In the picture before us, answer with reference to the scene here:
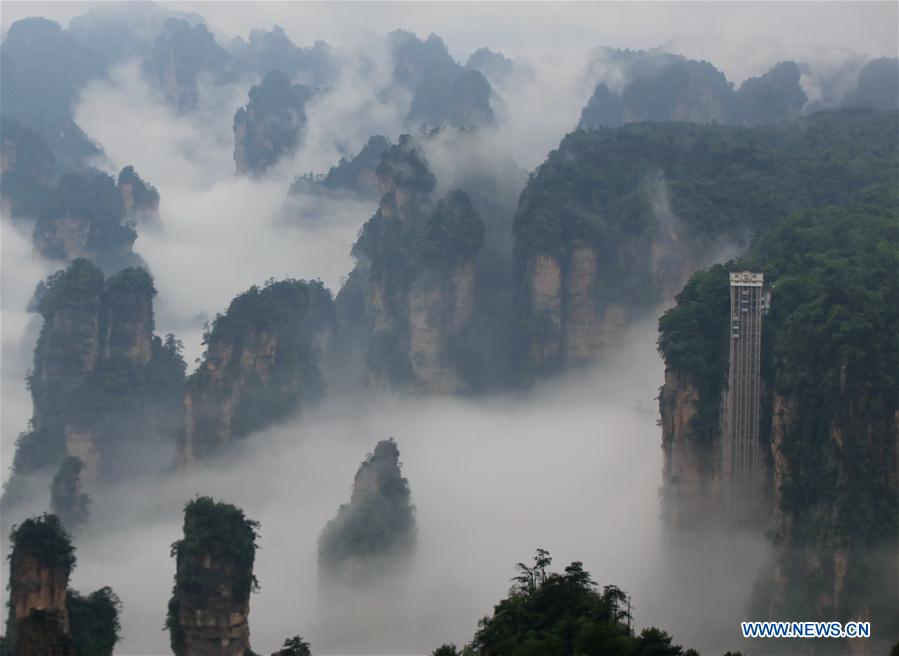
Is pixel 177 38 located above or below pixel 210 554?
above

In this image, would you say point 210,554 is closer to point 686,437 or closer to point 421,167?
point 686,437

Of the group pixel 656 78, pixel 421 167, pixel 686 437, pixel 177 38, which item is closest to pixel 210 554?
pixel 686 437

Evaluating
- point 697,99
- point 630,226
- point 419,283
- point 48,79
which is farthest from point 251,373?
point 48,79

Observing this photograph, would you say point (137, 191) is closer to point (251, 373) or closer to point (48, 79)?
point (251, 373)

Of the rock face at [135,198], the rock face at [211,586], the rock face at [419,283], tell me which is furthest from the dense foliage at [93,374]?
the rock face at [211,586]

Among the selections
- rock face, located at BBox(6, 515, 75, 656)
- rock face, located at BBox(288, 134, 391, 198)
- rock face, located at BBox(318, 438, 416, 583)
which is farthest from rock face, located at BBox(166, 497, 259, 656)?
rock face, located at BBox(288, 134, 391, 198)

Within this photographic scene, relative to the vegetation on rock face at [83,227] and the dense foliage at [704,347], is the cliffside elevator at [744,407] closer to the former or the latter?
the dense foliage at [704,347]

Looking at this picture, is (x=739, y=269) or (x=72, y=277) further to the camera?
(x=72, y=277)
